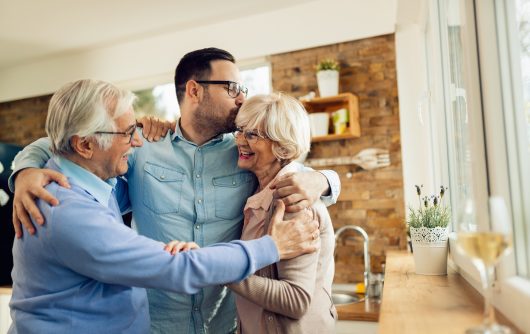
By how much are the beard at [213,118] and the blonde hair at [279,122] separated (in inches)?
7.6

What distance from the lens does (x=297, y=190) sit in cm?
143

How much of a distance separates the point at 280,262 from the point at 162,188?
0.58 metres

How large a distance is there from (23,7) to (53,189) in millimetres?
3287

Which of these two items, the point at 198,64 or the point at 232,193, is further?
the point at 198,64

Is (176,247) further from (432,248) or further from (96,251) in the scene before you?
(432,248)

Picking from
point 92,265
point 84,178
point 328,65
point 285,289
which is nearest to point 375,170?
point 328,65

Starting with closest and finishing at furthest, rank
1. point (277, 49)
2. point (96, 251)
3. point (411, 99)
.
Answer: point (96, 251)
point (411, 99)
point (277, 49)

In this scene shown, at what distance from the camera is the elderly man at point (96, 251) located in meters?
1.19

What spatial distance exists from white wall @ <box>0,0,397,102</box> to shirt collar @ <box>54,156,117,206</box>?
9.56ft

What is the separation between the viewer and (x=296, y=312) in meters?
1.37

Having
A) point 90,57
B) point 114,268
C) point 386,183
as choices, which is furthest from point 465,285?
point 90,57

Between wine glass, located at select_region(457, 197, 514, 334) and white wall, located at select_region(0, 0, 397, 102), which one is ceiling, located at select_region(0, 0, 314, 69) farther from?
wine glass, located at select_region(457, 197, 514, 334)

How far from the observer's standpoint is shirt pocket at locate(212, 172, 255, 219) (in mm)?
1708

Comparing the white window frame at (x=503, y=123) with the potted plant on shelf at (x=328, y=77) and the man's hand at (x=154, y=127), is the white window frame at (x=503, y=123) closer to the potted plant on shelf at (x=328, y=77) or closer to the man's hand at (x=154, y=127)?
the man's hand at (x=154, y=127)
